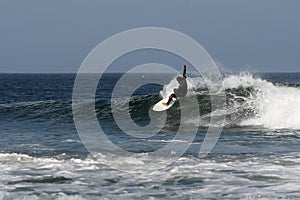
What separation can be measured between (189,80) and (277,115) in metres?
12.7

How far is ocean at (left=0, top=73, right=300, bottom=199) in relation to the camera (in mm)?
10961

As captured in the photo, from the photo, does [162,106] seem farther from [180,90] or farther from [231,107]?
[231,107]

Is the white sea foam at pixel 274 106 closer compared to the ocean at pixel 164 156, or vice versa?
the ocean at pixel 164 156

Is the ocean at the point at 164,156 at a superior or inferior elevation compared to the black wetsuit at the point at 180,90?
inferior

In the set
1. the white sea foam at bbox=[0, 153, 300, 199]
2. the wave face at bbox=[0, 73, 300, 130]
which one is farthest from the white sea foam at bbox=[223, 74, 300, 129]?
the white sea foam at bbox=[0, 153, 300, 199]

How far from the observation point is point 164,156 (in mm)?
15273

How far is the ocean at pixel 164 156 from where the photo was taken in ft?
36.0

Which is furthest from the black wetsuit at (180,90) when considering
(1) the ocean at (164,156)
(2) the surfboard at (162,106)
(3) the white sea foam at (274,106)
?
(3) the white sea foam at (274,106)

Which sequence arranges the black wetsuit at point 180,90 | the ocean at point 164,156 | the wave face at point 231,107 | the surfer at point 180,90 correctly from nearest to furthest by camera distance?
1. the ocean at point 164,156
2. the wave face at point 231,107
3. the surfer at point 180,90
4. the black wetsuit at point 180,90

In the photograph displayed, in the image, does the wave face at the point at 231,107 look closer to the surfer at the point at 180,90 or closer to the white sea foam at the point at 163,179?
the surfer at the point at 180,90

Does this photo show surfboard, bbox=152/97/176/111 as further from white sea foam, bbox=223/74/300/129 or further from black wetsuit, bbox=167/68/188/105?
white sea foam, bbox=223/74/300/129

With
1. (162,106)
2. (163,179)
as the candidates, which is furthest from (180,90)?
(163,179)

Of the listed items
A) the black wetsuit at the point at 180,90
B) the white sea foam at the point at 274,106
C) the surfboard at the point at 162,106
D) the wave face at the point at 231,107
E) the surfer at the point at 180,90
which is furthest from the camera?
the surfboard at the point at 162,106

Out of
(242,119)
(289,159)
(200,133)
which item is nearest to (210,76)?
(242,119)
